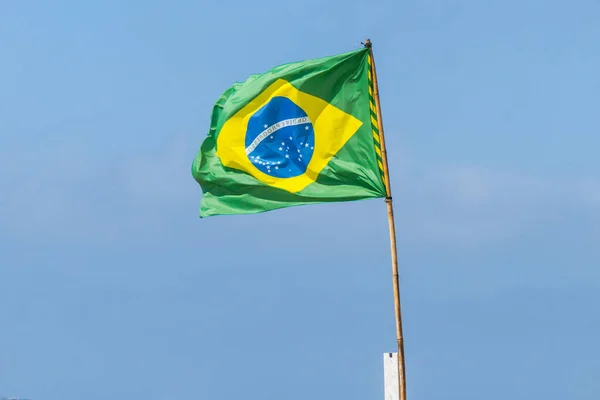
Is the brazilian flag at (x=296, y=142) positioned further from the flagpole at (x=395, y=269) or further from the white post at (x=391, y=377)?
the white post at (x=391, y=377)

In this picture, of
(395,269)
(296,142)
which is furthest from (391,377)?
(296,142)

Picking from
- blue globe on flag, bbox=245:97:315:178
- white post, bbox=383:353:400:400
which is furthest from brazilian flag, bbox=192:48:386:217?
white post, bbox=383:353:400:400

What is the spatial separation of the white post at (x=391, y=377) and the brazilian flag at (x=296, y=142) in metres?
4.03

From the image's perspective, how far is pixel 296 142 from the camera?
27.9 m

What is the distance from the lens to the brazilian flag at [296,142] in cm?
2712

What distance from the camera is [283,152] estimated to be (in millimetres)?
27922

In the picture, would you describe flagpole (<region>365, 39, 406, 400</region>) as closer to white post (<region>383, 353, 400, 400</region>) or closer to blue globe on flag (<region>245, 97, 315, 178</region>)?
white post (<region>383, 353, 400, 400</region>)

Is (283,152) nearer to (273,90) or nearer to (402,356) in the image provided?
(273,90)

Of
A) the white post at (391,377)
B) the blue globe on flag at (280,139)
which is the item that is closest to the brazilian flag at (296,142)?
the blue globe on flag at (280,139)

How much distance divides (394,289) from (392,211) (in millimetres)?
1938

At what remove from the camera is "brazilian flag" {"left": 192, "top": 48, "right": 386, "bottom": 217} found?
89.0ft

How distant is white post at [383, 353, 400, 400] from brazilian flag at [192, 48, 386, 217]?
4028 mm

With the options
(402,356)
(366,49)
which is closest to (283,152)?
(366,49)

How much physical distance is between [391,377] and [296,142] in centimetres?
648
